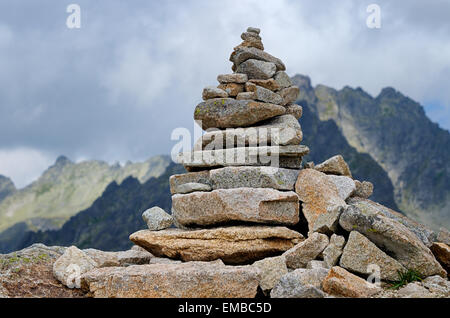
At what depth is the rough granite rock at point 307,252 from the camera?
13.1 meters

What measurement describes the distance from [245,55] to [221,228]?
9.79 m

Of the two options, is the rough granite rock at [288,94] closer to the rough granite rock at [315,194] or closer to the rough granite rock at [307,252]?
the rough granite rock at [315,194]

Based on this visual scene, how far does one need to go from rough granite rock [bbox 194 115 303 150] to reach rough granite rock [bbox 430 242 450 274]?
688cm

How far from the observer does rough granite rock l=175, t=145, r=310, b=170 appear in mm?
16688

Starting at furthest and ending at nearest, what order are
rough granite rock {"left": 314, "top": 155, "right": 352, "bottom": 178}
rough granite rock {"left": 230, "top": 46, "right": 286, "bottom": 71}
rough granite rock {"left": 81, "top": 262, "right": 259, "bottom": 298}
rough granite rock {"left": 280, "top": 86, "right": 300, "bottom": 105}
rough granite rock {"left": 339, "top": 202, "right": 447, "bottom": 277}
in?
rough granite rock {"left": 230, "top": 46, "right": 286, "bottom": 71}
rough granite rock {"left": 280, "top": 86, "right": 300, "bottom": 105}
rough granite rock {"left": 314, "top": 155, "right": 352, "bottom": 178}
rough granite rock {"left": 339, "top": 202, "right": 447, "bottom": 277}
rough granite rock {"left": 81, "top": 262, "right": 259, "bottom": 298}

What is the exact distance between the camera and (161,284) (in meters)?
11.5

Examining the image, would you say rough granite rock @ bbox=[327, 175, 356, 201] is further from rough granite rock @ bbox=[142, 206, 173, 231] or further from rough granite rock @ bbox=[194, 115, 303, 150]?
rough granite rock @ bbox=[142, 206, 173, 231]

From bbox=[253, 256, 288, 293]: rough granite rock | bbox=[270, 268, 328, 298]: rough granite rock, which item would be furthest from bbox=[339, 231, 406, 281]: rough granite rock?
bbox=[253, 256, 288, 293]: rough granite rock

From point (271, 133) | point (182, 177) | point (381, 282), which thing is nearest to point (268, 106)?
point (271, 133)

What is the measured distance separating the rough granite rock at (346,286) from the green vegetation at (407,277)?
3.90 feet

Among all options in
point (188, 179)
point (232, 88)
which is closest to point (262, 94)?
point (232, 88)

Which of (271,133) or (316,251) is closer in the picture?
(316,251)

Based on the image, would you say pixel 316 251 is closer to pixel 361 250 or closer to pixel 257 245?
pixel 361 250

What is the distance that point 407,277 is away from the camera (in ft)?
39.7
